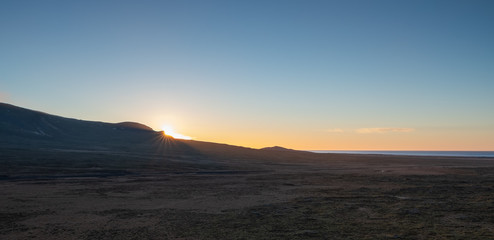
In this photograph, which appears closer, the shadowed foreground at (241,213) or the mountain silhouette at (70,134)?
the shadowed foreground at (241,213)

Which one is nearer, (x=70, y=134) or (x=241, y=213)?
(x=241, y=213)

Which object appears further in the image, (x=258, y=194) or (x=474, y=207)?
(x=258, y=194)

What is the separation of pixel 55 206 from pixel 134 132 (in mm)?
116639

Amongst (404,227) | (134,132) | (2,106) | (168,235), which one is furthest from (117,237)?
(2,106)

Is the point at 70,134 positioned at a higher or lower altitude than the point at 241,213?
higher

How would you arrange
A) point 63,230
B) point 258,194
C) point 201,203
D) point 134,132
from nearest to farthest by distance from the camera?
point 63,230
point 201,203
point 258,194
point 134,132

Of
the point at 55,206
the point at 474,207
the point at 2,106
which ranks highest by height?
the point at 2,106

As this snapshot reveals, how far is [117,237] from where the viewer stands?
13.4 metres

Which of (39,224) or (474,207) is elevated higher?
(474,207)

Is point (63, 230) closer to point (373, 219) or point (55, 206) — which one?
point (55, 206)

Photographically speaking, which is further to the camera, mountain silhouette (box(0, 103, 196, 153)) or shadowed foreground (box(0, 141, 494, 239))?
mountain silhouette (box(0, 103, 196, 153))

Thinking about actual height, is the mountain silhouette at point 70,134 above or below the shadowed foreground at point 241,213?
above

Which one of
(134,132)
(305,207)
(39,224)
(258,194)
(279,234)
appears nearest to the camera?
(279,234)

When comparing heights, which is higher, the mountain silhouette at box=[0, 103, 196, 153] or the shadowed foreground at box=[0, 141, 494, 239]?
the mountain silhouette at box=[0, 103, 196, 153]
